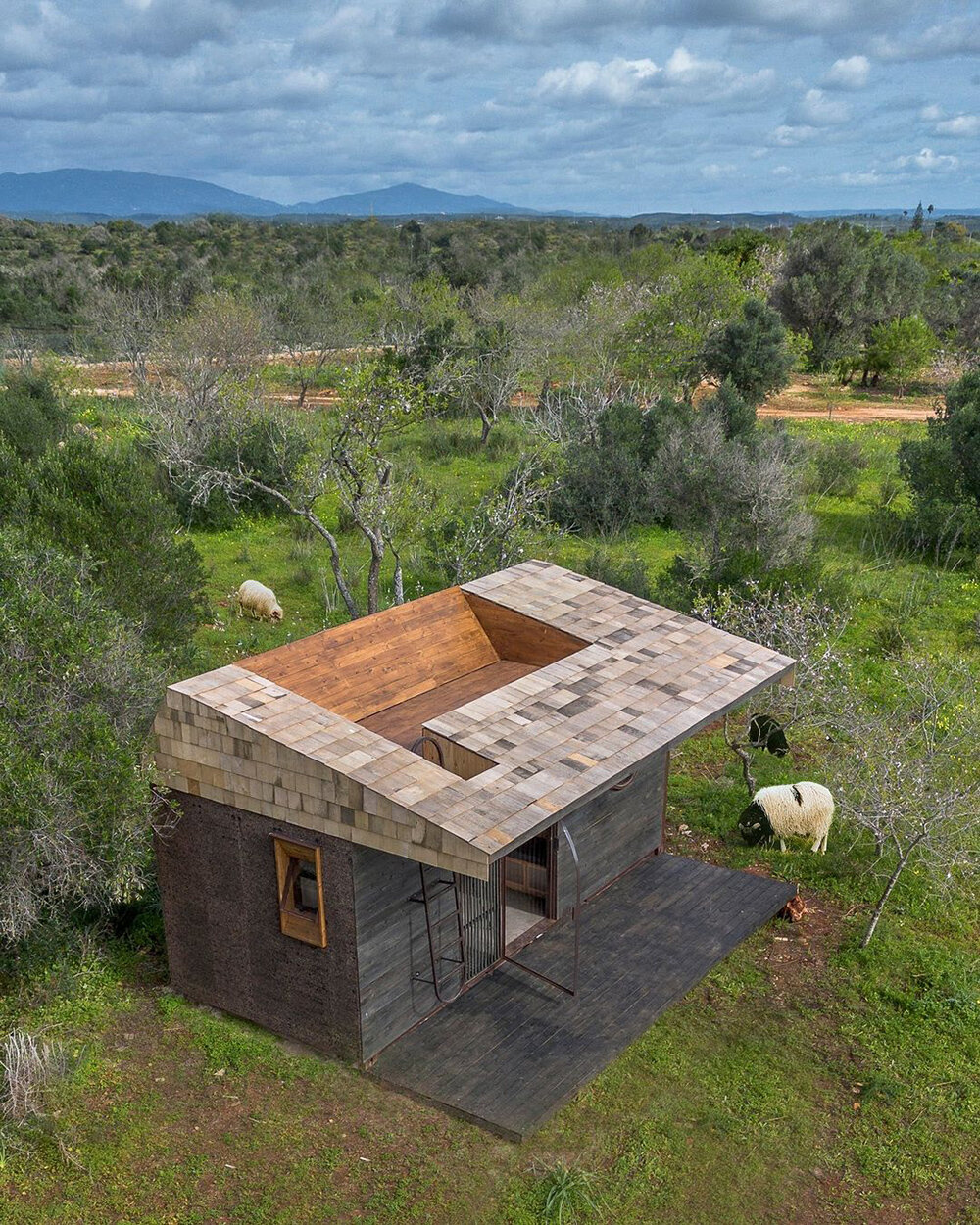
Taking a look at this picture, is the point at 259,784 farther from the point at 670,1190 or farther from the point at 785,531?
the point at 785,531

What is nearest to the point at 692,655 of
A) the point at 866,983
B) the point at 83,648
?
the point at 866,983

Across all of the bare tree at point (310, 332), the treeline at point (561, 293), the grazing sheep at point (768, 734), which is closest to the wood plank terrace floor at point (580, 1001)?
the grazing sheep at point (768, 734)

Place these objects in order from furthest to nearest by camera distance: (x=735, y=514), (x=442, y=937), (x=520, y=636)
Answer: (x=735, y=514) → (x=520, y=636) → (x=442, y=937)

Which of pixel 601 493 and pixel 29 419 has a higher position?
pixel 29 419

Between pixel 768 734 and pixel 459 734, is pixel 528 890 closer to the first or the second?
pixel 459 734

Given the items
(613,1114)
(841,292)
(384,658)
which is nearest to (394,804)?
(613,1114)

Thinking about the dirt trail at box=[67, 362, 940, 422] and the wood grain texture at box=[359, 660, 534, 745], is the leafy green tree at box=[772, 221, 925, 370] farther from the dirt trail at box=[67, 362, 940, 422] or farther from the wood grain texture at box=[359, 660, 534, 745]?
the wood grain texture at box=[359, 660, 534, 745]

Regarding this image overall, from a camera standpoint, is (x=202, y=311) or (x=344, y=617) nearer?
(x=344, y=617)
